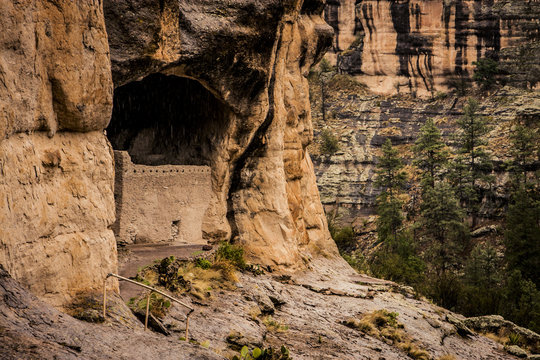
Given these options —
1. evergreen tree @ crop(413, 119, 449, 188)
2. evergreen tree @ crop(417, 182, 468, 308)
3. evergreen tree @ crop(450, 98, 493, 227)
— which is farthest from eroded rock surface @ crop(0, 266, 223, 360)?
evergreen tree @ crop(450, 98, 493, 227)

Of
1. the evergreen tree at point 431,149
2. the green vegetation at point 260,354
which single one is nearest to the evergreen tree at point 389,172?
the evergreen tree at point 431,149

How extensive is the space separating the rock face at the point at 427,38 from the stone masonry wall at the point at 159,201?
56866 mm

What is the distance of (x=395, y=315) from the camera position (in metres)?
16.8

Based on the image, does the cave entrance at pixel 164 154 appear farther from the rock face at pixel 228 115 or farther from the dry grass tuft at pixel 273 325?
the dry grass tuft at pixel 273 325

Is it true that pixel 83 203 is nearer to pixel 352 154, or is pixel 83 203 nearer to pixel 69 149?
pixel 69 149

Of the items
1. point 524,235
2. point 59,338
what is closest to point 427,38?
point 524,235

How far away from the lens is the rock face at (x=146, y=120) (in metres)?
8.57

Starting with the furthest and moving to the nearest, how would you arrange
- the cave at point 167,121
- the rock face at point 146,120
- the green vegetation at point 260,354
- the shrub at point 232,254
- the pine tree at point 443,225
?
the pine tree at point 443,225 < the cave at point 167,121 < the shrub at point 232,254 < the green vegetation at point 260,354 < the rock face at point 146,120

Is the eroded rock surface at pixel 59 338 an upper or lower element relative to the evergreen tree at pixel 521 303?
upper

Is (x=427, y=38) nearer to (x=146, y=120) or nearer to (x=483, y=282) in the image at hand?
(x=483, y=282)

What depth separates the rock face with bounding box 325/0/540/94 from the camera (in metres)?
66.2

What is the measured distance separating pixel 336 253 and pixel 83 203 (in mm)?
16786

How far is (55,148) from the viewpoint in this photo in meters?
9.57

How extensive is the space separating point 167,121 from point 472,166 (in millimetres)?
39222
